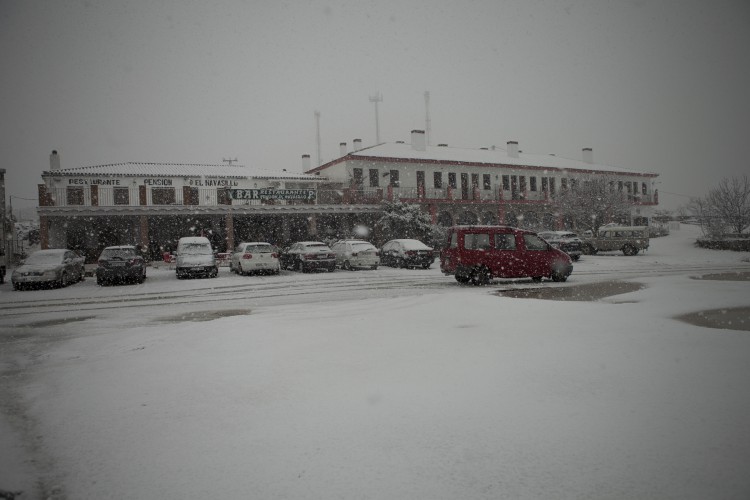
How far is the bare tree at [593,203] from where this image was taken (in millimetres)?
40656

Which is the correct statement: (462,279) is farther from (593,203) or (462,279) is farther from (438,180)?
(593,203)

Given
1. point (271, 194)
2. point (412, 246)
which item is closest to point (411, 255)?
point (412, 246)

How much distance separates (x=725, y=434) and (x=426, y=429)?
2204 mm

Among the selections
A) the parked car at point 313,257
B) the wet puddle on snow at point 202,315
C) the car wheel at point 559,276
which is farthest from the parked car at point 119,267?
the car wheel at point 559,276

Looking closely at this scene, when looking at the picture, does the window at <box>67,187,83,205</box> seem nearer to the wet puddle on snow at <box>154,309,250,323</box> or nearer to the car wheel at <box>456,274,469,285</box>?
the wet puddle on snow at <box>154,309,250,323</box>

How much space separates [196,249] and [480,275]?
12694mm

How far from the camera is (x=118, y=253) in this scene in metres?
19.6

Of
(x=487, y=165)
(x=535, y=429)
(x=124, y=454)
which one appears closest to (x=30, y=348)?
(x=124, y=454)

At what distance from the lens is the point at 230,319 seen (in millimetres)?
9453

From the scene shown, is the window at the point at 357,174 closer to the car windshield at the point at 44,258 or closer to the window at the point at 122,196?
the window at the point at 122,196

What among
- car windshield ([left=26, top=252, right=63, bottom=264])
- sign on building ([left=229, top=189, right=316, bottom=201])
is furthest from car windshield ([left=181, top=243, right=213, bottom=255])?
sign on building ([left=229, top=189, right=316, bottom=201])

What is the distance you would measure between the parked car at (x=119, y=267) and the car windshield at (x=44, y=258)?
147cm

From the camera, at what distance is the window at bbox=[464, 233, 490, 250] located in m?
15.4

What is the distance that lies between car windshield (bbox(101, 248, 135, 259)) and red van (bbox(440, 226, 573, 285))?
1263 cm
